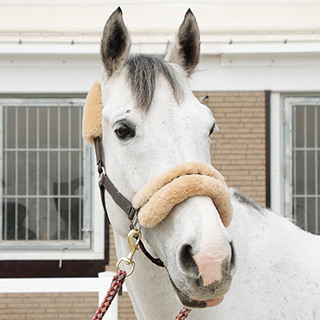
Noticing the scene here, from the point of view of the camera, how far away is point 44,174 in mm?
5613

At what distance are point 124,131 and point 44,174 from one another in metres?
4.37

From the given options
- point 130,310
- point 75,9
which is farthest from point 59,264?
point 75,9

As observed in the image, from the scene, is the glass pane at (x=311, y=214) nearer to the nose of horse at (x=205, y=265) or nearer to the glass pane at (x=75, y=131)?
the glass pane at (x=75, y=131)

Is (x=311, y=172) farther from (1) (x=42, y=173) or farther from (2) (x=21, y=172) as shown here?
(2) (x=21, y=172)

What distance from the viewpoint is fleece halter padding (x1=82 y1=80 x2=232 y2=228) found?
129 centimetres

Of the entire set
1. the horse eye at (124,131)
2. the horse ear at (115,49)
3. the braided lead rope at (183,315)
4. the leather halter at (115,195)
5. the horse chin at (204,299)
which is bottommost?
the braided lead rope at (183,315)

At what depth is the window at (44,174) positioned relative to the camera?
5574mm

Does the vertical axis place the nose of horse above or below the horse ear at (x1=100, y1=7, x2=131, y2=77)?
below

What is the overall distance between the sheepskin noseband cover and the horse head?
0.03 meters

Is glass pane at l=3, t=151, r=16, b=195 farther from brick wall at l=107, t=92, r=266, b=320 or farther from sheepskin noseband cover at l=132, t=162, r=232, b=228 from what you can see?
sheepskin noseband cover at l=132, t=162, r=232, b=228

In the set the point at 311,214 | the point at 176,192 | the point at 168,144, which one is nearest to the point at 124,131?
the point at 168,144

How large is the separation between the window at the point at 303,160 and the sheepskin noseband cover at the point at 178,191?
465 cm

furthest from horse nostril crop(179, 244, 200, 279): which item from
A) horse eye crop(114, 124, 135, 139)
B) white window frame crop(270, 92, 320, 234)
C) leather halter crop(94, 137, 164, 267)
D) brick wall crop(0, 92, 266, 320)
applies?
white window frame crop(270, 92, 320, 234)

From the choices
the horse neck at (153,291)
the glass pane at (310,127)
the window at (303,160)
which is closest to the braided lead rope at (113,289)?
the horse neck at (153,291)
